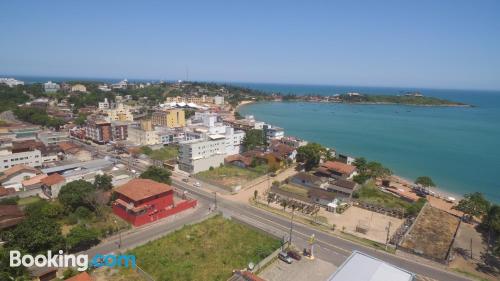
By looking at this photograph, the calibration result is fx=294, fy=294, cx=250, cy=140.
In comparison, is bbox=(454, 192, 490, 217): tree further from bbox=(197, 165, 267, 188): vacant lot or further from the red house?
the red house

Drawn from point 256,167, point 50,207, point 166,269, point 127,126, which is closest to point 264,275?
point 166,269

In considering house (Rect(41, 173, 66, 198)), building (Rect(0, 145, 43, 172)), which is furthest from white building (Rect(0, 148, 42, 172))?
house (Rect(41, 173, 66, 198))

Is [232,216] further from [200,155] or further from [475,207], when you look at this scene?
[475,207]

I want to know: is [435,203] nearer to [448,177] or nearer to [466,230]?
[466,230]

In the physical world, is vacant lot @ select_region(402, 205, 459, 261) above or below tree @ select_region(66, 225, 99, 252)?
below

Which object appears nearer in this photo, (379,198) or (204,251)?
(204,251)

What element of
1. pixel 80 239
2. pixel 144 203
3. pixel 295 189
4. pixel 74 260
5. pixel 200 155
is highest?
pixel 200 155

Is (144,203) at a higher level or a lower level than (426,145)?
higher

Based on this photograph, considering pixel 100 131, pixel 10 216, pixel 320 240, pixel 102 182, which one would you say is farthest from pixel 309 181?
pixel 100 131
